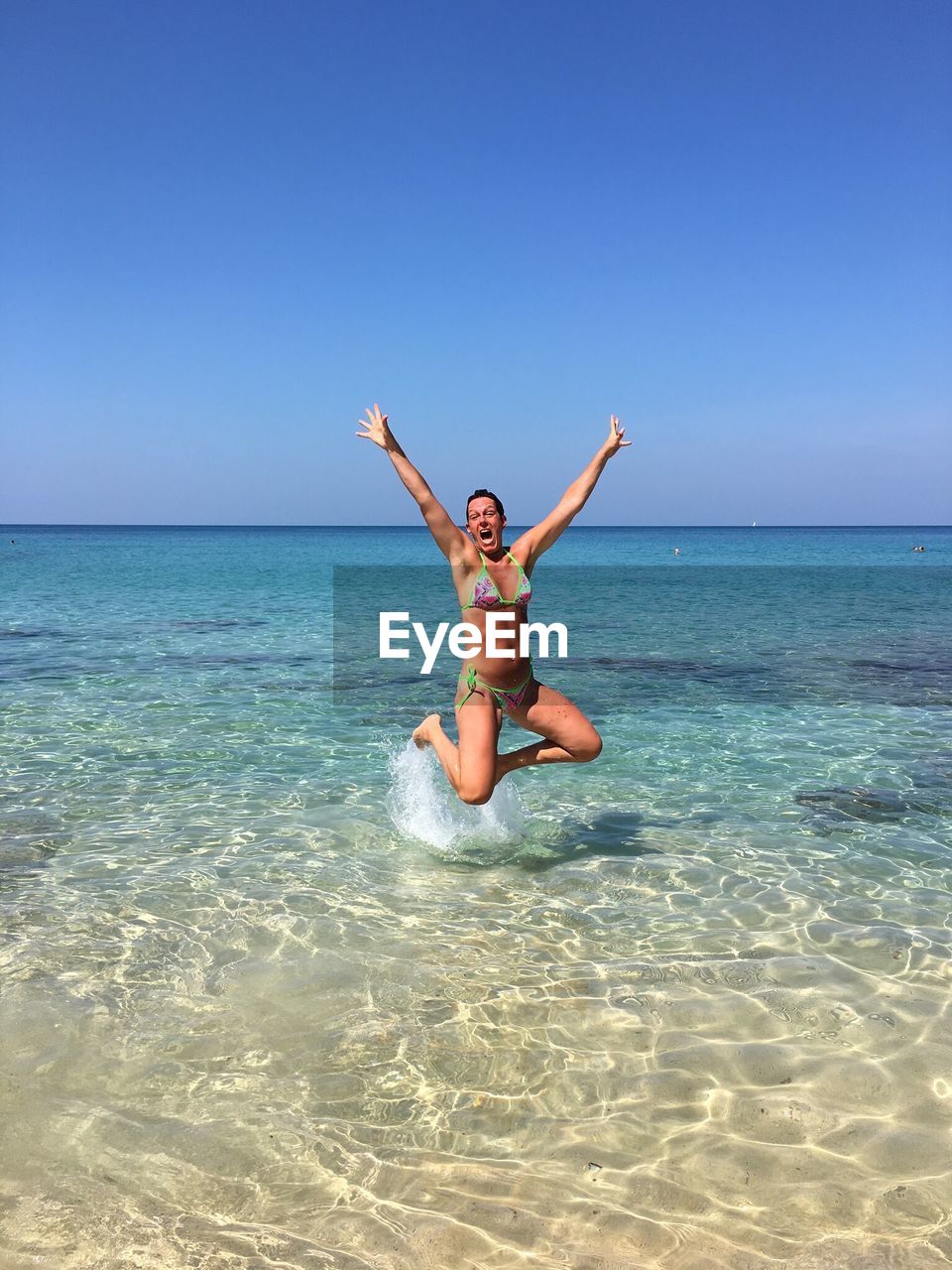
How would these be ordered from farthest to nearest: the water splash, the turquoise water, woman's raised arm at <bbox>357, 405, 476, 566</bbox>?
the water splash, woman's raised arm at <bbox>357, 405, 476, 566</bbox>, the turquoise water

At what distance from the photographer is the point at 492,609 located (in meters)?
6.45

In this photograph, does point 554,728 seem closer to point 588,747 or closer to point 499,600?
point 588,747

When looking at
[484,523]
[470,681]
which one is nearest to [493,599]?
[484,523]

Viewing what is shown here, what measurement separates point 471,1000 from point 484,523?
3034 millimetres

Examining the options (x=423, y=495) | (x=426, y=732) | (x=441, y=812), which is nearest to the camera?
(x=423, y=495)

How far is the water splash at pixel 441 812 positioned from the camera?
7500 millimetres

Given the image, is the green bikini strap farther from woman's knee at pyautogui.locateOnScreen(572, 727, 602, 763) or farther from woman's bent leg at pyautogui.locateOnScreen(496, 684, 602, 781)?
woman's knee at pyautogui.locateOnScreen(572, 727, 602, 763)

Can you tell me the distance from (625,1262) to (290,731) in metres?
8.69

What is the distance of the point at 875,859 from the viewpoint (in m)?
7.07

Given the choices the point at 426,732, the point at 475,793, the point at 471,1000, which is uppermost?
the point at 426,732

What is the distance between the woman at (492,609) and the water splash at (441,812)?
861 mm

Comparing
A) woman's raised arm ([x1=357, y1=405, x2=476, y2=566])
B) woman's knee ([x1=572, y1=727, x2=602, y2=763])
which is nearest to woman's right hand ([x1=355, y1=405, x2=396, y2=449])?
woman's raised arm ([x1=357, y1=405, x2=476, y2=566])

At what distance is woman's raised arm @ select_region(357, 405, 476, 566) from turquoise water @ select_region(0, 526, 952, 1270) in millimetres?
2314

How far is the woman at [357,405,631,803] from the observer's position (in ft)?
20.6
